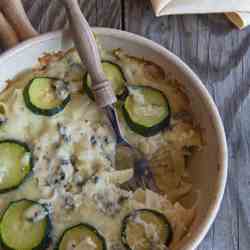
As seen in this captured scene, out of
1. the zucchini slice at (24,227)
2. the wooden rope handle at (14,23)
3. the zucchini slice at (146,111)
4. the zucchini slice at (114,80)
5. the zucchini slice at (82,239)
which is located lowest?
the zucchini slice at (82,239)

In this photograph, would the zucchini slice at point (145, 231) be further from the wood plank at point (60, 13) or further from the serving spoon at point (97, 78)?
the wood plank at point (60, 13)

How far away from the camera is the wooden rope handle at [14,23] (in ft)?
5.24

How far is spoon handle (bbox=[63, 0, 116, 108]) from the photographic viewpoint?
Answer: 1.43 metres

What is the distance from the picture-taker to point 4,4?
1646mm

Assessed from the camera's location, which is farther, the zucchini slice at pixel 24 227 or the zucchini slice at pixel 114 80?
the zucchini slice at pixel 114 80

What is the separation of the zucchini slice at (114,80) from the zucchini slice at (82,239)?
0.38 m

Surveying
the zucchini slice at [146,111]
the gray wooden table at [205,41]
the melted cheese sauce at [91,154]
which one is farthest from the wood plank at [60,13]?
the zucchini slice at [146,111]

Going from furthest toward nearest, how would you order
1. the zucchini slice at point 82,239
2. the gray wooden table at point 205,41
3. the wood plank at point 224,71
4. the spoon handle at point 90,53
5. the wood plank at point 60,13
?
the wood plank at point 60,13
the gray wooden table at point 205,41
the wood plank at point 224,71
the spoon handle at point 90,53
the zucchini slice at point 82,239

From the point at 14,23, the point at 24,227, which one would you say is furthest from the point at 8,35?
the point at 24,227

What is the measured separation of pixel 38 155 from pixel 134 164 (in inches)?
10.3

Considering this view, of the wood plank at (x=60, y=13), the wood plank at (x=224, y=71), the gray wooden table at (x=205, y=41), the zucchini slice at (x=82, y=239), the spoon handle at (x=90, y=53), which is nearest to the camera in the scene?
the zucchini slice at (x=82, y=239)

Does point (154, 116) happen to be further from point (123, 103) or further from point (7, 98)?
point (7, 98)

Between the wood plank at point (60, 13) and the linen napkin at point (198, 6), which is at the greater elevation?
the wood plank at point (60, 13)

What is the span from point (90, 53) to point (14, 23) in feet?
1.06
